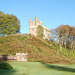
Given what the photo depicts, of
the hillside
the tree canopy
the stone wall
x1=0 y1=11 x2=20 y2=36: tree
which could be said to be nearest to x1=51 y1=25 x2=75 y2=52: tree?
the tree canopy

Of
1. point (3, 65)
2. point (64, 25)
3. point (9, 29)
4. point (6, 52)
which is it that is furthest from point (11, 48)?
point (9, 29)

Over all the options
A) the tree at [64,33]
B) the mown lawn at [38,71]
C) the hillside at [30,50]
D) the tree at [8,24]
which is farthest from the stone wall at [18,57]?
the tree at [8,24]

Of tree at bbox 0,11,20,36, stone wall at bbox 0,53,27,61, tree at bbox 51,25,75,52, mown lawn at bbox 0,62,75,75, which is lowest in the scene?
mown lawn at bbox 0,62,75,75

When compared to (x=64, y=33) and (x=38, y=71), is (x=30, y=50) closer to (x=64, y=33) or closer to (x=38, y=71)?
(x=38, y=71)

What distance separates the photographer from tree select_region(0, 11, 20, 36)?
37.8 meters

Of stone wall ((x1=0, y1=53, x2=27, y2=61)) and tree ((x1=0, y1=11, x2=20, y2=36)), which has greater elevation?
tree ((x1=0, y1=11, x2=20, y2=36))

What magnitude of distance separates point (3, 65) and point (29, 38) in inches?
563

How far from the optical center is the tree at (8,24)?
1486 inches

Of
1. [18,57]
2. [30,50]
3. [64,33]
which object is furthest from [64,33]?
[18,57]

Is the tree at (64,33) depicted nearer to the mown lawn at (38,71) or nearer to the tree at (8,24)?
the tree at (8,24)

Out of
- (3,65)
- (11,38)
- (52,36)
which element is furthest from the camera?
(52,36)

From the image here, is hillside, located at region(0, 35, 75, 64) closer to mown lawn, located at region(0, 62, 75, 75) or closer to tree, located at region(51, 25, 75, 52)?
mown lawn, located at region(0, 62, 75, 75)

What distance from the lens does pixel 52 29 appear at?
1104 inches

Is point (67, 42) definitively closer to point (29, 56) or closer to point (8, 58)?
point (29, 56)
